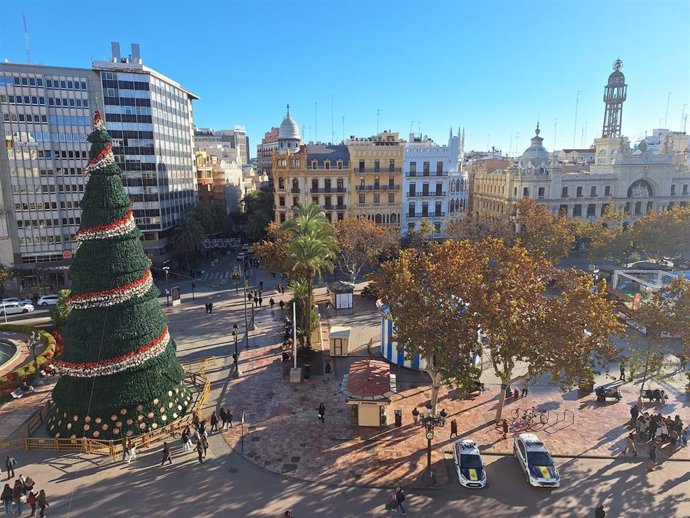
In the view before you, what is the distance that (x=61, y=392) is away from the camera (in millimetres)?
25469

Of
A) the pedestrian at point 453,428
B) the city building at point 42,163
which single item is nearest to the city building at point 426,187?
the city building at point 42,163

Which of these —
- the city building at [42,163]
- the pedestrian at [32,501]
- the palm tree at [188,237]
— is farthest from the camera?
Answer: the palm tree at [188,237]

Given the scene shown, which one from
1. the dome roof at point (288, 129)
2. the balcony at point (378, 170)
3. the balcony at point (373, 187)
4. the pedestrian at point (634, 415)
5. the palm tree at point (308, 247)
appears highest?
the dome roof at point (288, 129)

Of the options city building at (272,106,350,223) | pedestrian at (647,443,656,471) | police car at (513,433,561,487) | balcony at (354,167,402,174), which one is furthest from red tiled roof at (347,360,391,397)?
balcony at (354,167,402,174)

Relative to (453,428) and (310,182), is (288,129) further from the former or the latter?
(453,428)

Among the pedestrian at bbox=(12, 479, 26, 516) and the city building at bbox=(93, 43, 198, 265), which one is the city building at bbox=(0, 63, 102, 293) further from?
the pedestrian at bbox=(12, 479, 26, 516)

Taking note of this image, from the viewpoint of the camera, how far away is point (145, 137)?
216 ft

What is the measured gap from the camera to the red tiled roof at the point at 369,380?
26.0 metres

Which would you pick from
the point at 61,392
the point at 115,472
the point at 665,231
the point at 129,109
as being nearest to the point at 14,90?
the point at 129,109

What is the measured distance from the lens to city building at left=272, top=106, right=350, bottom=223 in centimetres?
6925

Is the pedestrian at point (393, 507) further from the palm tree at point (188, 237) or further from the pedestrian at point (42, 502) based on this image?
the palm tree at point (188, 237)

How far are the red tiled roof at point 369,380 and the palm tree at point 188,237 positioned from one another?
4788cm

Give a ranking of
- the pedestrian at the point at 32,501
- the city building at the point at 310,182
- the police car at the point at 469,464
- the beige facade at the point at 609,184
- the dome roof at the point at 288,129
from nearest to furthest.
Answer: the pedestrian at the point at 32,501, the police car at the point at 469,464, the city building at the point at 310,182, the beige facade at the point at 609,184, the dome roof at the point at 288,129

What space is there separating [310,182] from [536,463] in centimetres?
5399
